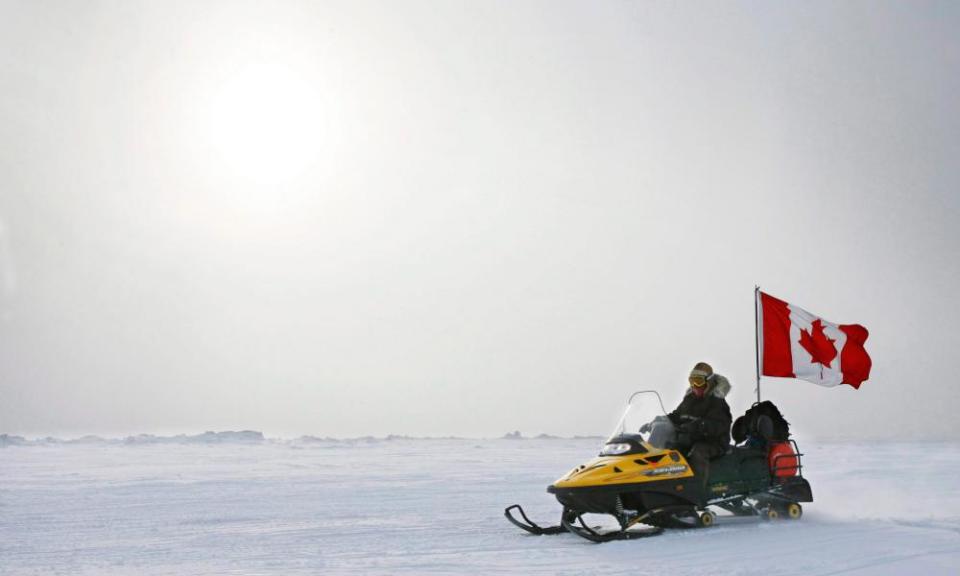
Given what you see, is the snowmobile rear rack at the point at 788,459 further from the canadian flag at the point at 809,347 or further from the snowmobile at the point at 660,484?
the canadian flag at the point at 809,347

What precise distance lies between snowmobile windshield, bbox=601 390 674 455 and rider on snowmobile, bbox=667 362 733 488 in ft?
0.66

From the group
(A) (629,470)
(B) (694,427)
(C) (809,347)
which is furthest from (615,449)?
(C) (809,347)

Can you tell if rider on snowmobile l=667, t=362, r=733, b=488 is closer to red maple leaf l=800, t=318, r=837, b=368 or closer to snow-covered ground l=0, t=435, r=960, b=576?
snow-covered ground l=0, t=435, r=960, b=576

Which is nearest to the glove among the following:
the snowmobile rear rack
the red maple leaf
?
the snowmobile rear rack

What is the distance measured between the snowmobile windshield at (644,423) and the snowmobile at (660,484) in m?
0.01

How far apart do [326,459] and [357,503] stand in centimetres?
1398

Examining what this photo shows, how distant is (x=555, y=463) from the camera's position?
2456cm

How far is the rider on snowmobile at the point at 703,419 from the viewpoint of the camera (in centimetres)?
984

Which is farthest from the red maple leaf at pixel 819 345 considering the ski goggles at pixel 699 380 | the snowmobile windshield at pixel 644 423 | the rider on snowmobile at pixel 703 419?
the snowmobile windshield at pixel 644 423

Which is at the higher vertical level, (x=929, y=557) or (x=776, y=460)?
(x=776, y=460)

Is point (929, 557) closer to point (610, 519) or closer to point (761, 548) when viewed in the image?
point (761, 548)

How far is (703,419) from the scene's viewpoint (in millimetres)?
10008

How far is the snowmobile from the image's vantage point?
29.8 ft

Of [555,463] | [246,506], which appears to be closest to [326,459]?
[555,463]
